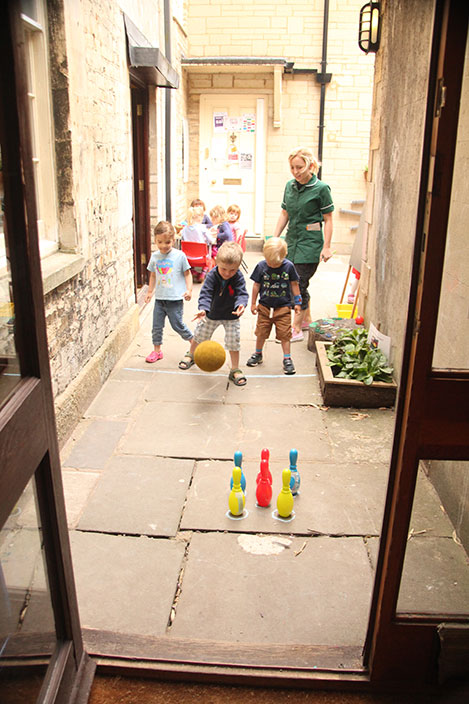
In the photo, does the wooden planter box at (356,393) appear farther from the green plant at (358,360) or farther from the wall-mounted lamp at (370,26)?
the wall-mounted lamp at (370,26)

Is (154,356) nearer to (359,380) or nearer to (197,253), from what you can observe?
(359,380)

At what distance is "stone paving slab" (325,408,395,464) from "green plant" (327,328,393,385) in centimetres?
29

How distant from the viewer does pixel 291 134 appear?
1283cm

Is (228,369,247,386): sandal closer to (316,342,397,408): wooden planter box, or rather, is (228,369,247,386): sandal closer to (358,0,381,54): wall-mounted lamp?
(316,342,397,408): wooden planter box

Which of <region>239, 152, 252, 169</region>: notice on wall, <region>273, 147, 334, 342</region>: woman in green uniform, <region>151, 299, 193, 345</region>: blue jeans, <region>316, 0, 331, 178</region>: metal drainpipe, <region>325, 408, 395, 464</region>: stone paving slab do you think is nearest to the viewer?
<region>325, 408, 395, 464</region>: stone paving slab

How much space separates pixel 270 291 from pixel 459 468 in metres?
2.88

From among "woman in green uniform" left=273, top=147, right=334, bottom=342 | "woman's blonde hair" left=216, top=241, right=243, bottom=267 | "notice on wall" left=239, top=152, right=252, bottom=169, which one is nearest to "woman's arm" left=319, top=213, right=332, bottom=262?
"woman in green uniform" left=273, top=147, right=334, bottom=342

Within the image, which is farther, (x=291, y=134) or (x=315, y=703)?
(x=291, y=134)

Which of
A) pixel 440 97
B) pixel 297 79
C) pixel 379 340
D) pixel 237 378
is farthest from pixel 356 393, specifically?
pixel 297 79

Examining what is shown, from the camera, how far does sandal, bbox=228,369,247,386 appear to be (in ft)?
18.5

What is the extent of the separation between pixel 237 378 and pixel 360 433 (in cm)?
143

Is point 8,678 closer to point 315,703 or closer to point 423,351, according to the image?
point 315,703

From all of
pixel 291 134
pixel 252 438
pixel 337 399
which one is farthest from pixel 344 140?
pixel 252 438

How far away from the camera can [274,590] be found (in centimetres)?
296
